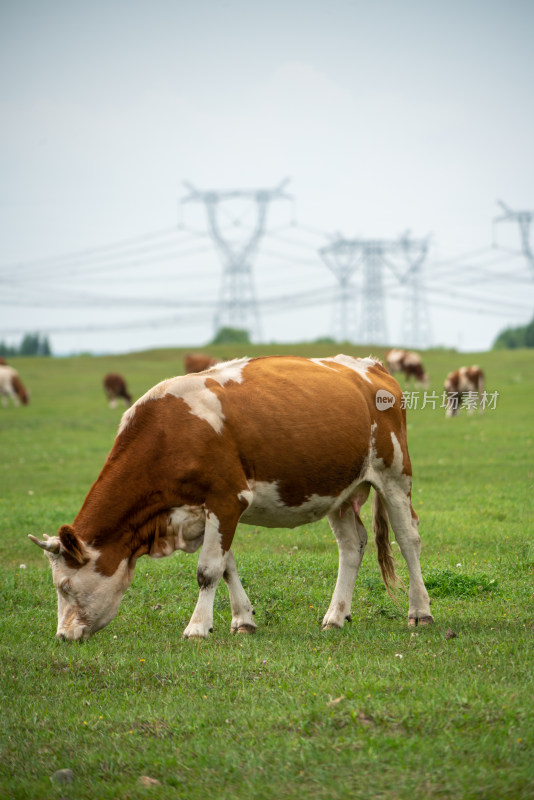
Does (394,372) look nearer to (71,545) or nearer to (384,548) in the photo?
(384,548)

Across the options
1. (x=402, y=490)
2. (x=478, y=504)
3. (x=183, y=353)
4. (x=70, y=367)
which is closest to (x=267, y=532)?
(x=478, y=504)

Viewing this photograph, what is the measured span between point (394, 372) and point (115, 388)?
20657 millimetres

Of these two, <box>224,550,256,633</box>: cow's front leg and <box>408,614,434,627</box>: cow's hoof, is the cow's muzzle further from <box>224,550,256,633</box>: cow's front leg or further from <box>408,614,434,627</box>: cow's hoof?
<box>408,614,434,627</box>: cow's hoof

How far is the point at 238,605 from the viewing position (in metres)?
7.73

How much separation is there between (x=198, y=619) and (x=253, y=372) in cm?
223

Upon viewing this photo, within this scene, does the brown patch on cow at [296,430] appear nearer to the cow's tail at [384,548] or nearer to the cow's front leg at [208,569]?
the cow's front leg at [208,569]

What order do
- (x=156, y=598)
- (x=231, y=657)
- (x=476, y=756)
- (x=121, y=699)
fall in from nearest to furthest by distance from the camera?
1. (x=476, y=756)
2. (x=121, y=699)
3. (x=231, y=657)
4. (x=156, y=598)

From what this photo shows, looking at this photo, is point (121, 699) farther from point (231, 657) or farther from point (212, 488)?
point (212, 488)

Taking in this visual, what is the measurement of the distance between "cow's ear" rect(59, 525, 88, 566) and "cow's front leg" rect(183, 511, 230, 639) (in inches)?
38.3

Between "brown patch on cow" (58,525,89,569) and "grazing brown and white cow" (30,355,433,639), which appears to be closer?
"brown patch on cow" (58,525,89,569)

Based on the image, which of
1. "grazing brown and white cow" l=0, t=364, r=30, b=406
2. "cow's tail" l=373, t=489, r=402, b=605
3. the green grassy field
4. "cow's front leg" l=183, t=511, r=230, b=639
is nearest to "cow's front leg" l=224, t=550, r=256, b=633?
the green grassy field

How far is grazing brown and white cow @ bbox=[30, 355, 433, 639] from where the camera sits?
729 cm

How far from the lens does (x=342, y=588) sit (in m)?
7.97

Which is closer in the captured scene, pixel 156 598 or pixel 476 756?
pixel 476 756
